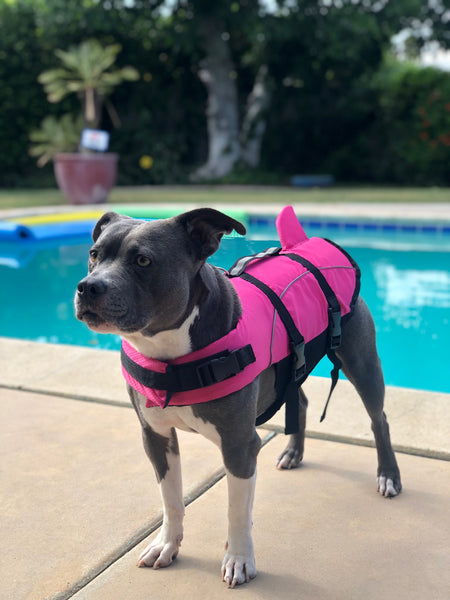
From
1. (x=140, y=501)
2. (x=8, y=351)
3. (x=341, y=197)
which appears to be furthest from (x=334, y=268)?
(x=341, y=197)

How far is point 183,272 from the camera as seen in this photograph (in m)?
1.90

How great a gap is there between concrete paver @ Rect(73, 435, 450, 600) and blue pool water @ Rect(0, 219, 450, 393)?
2.54ft

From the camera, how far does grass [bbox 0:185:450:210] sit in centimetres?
1220

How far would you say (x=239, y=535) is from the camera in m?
2.07

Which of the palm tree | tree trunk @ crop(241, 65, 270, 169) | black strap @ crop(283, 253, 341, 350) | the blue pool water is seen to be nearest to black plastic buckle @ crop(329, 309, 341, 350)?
black strap @ crop(283, 253, 341, 350)

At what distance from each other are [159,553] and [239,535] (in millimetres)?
291

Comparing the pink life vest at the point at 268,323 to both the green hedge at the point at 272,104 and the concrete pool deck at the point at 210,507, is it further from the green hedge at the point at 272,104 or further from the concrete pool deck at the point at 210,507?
the green hedge at the point at 272,104

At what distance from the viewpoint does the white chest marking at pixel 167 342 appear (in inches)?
76.1

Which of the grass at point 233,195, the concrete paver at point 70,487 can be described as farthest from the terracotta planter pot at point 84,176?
the concrete paver at point 70,487

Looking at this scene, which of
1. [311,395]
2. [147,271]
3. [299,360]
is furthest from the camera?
[311,395]

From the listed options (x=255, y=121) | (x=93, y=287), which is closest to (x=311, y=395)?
(x=93, y=287)

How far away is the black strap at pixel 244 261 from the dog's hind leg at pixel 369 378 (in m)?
0.41

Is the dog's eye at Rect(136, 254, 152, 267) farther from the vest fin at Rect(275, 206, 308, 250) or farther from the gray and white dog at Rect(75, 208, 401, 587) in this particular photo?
the vest fin at Rect(275, 206, 308, 250)

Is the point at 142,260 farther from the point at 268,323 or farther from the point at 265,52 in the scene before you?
the point at 265,52
